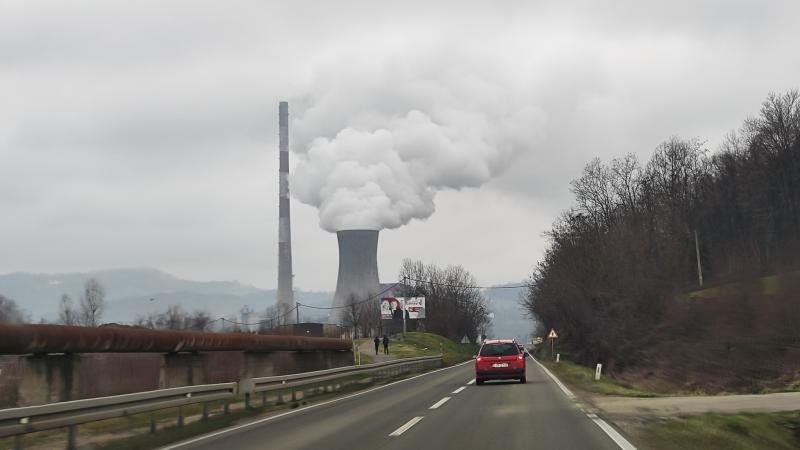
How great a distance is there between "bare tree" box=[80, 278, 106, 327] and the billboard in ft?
124

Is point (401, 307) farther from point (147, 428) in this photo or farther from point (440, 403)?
point (147, 428)

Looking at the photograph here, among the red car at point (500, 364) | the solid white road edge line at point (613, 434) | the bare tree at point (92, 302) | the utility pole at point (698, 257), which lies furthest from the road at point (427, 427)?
the bare tree at point (92, 302)

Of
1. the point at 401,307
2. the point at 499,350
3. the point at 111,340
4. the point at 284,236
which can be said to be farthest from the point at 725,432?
the point at 284,236

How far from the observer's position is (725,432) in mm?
12320

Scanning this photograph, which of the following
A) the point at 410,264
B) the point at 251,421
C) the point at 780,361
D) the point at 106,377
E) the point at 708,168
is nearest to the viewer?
the point at 251,421

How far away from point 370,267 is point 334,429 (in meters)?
88.2

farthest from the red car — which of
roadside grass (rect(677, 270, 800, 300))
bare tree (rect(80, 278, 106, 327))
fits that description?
bare tree (rect(80, 278, 106, 327))

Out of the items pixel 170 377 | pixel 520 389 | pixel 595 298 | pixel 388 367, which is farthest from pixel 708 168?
pixel 170 377

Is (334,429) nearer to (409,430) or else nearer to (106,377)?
(409,430)

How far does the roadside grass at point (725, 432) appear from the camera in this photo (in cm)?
1089

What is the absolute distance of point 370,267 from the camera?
333 ft

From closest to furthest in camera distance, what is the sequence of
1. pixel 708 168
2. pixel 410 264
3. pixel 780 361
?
pixel 780 361 < pixel 708 168 < pixel 410 264

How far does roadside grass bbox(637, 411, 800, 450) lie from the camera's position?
429 inches

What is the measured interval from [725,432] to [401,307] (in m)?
95.0
